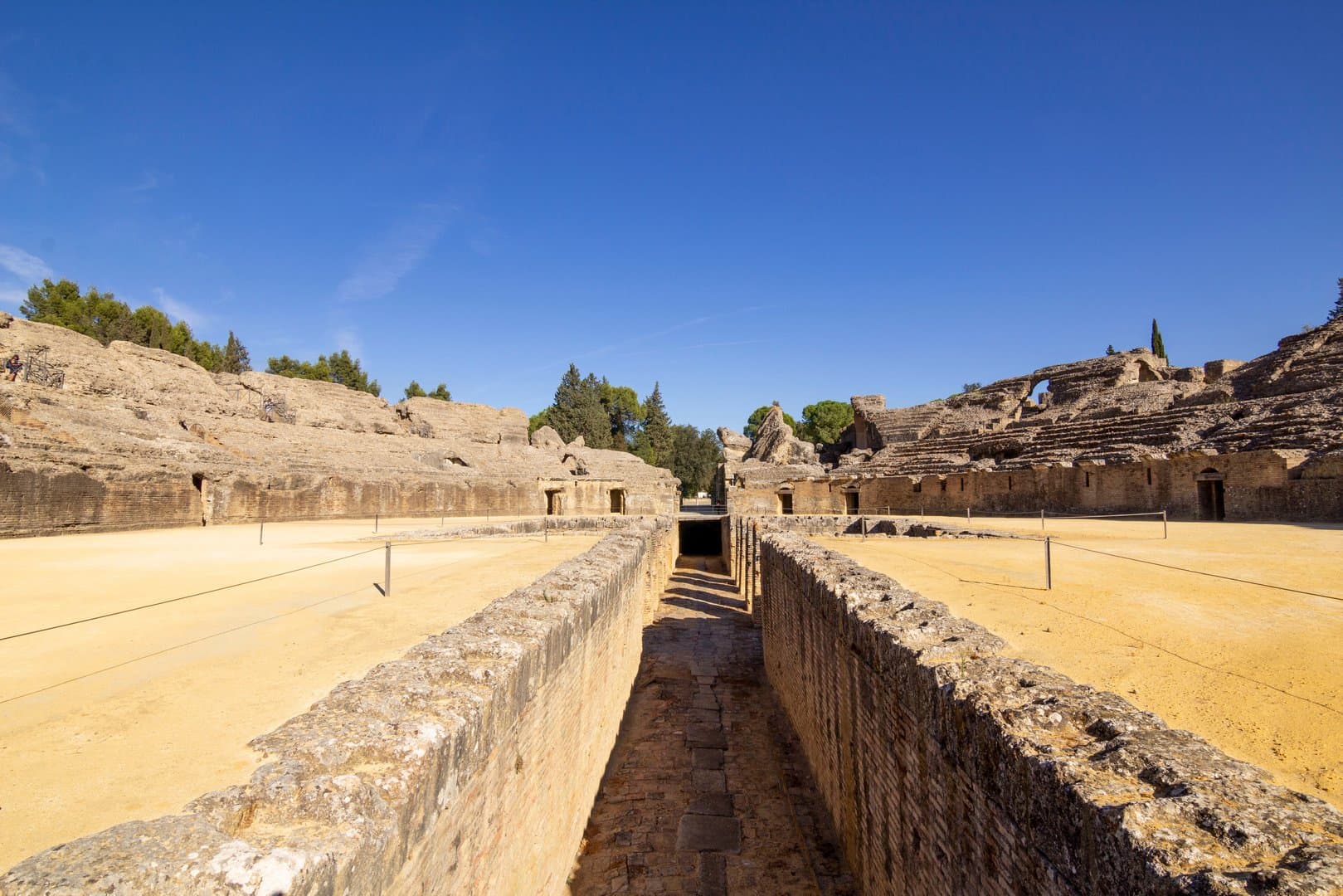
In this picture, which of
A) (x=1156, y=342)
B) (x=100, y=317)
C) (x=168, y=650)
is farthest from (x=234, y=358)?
(x=1156, y=342)

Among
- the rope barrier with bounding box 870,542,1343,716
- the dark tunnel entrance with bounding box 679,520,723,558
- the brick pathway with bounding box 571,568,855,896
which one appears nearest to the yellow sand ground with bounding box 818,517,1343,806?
the rope barrier with bounding box 870,542,1343,716

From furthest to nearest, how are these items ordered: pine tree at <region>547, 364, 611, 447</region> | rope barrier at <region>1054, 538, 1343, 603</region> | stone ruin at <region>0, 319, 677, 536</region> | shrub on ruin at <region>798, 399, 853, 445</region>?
shrub on ruin at <region>798, 399, 853, 445</region>, pine tree at <region>547, 364, 611, 447</region>, stone ruin at <region>0, 319, 677, 536</region>, rope barrier at <region>1054, 538, 1343, 603</region>

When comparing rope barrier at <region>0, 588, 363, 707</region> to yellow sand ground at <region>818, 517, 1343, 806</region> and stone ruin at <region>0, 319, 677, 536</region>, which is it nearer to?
yellow sand ground at <region>818, 517, 1343, 806</region>

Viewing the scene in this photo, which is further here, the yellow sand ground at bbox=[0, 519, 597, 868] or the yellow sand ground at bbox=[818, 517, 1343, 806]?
the yellow sand ground at bbox=[818, 517, 1343, 806]

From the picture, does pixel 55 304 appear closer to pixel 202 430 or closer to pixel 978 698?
pixel 202 430

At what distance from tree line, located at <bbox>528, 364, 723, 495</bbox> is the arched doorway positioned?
4002 cm

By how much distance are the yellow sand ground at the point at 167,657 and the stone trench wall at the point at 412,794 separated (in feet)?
1.94

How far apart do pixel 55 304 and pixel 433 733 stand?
168ft

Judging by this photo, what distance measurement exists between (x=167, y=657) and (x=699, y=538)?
26404 millimetres

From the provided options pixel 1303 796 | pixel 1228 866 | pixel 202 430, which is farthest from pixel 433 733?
pixel 202 430

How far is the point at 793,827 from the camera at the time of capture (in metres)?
5.75

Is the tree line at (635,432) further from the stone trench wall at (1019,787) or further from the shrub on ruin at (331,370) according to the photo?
the stone trench wall at (1019,787)

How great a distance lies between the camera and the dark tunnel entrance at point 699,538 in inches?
1200

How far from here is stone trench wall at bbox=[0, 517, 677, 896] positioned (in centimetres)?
163
